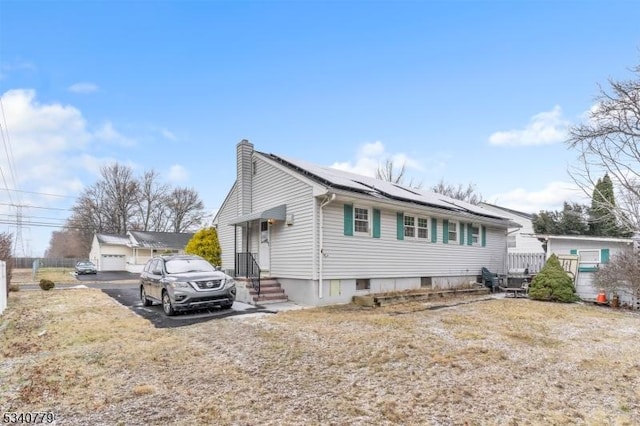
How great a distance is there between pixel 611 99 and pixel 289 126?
1331cm

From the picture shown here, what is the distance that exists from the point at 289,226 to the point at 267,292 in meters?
2.21

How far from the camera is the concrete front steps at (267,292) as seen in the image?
37.4ft

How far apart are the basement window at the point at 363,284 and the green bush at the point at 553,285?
20.3ft


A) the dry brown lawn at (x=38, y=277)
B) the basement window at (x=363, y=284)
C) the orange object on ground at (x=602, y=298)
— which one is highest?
the basement window at (x=363, y=284)

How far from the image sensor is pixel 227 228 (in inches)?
657

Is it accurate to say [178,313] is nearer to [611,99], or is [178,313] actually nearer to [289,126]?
[289,126]

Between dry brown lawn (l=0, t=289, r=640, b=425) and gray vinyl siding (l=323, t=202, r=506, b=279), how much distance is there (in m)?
2.81

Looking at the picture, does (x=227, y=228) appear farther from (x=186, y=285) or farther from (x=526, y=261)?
(x=526, y=261)

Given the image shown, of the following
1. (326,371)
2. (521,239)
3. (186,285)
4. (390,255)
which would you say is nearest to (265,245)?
(186,285)

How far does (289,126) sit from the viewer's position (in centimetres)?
1898

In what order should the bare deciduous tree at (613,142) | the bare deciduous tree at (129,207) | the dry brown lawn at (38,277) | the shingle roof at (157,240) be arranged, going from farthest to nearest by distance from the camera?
1. the bare deciduous tree at (129,207)
2. the shingle roof at (157,240)
3. the dry brown lawn at (38,277)
4. the bare deciduous tree at (613,142)

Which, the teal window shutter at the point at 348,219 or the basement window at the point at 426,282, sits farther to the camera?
the basement window at the point at 426,282

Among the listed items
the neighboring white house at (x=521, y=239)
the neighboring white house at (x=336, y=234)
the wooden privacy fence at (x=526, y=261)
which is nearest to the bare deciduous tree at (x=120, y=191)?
the neighboring white house at (x=336, y=234)

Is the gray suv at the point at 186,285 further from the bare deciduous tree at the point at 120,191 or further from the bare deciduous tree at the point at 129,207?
the bare deciduous tree at the point at 129,207
